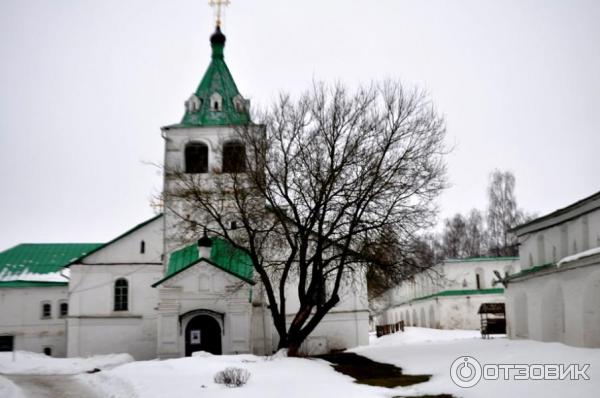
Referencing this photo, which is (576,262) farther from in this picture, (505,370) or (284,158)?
(284,158)

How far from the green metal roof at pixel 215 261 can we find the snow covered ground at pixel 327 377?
673 centimetres

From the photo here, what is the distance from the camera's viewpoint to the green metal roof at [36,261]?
39406 millimetres

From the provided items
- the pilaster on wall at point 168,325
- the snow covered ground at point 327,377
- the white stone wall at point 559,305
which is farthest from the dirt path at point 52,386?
the white stone wall at point 559,305

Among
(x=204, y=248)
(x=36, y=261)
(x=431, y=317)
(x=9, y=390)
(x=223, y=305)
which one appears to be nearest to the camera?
(x=9, y=390)

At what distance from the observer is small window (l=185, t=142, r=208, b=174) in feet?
109

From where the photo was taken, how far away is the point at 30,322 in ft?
125

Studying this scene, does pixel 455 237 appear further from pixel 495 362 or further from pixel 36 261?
pixel 495 362

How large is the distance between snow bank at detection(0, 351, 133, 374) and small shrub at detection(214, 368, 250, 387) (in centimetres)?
1228

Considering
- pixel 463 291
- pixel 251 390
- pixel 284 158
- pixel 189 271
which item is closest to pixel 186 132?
pixel 189 271

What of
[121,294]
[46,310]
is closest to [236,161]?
[121,294]

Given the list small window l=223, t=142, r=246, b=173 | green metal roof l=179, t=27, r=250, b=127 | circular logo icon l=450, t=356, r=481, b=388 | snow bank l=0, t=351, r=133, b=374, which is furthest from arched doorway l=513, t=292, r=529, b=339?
snow bank l=0, t=351, r=133, b=374

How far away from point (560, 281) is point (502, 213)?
1521 inches

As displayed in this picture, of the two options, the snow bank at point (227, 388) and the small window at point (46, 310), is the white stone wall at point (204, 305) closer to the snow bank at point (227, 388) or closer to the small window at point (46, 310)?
the snow bank at point (227, 388)

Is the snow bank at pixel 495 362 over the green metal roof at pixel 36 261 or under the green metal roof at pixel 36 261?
under
